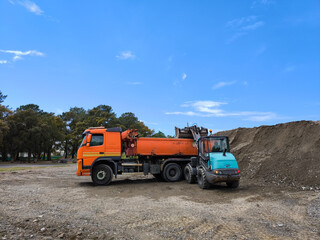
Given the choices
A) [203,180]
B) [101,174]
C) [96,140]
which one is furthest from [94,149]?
[203,180]

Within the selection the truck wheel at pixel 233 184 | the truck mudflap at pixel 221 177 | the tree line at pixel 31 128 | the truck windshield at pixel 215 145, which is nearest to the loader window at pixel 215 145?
the truck windshield at pixel 215 145

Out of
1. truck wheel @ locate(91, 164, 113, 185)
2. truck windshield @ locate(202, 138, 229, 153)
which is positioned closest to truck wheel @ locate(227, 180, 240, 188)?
truck windshield @ locate(202, 138, 229, 153)

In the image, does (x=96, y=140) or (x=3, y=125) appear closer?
(x=96, y=140)

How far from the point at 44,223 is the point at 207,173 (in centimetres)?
744

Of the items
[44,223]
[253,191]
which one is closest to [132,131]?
[253,191]

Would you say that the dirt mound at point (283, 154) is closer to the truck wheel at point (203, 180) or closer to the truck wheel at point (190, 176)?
the truck wheel at point (190, 176)

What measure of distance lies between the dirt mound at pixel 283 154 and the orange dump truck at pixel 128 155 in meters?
4.90

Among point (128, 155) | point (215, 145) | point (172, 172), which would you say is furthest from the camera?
point (172, 172)

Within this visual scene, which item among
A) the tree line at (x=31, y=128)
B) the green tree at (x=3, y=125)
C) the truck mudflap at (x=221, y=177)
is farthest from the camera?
the tree line at (x=31, y=128)

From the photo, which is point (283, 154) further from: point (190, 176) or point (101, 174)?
point (101, 174)

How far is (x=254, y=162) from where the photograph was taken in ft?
55.8

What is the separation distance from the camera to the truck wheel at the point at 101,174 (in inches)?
512

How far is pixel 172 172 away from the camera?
14742 millimetres

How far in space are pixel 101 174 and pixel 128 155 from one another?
6.68 ft
